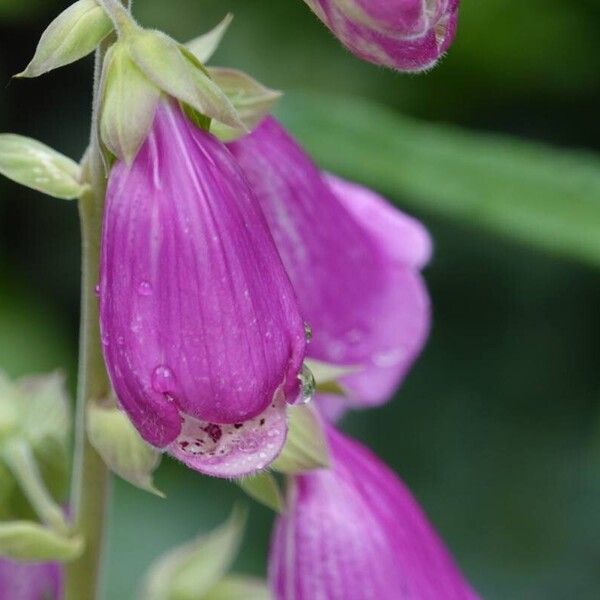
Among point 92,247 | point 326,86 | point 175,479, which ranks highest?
point 92,247

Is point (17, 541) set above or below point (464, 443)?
above

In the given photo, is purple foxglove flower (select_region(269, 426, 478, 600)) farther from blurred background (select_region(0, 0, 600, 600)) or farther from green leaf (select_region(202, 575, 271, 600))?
blurred background (select_region(0, 0, 600, 600))

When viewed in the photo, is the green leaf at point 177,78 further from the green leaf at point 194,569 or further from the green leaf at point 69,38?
the green leaf at point 194,569

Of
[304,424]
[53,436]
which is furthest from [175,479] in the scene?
[304,424]

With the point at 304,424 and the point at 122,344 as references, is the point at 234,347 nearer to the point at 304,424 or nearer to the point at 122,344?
the point at 122,344

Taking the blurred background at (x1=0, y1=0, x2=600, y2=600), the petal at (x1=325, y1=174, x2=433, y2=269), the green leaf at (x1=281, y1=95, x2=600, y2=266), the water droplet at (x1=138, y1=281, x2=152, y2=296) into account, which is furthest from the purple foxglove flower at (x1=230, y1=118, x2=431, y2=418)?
the blurred background at (x1=0, y1=0, x2=600, y2=600)

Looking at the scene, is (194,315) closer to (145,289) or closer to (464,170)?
(145,289)

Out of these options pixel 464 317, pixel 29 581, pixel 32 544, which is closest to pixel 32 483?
pixel 32 544
